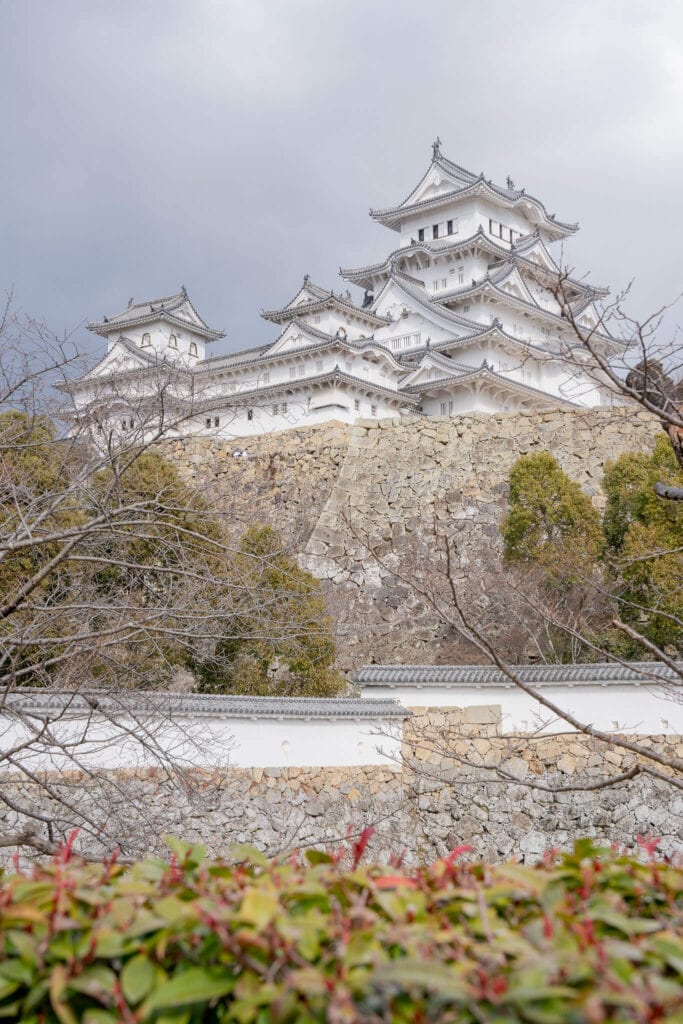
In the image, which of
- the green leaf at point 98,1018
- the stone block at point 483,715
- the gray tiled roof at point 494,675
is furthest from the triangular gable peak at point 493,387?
the green leaf at point 98,1018

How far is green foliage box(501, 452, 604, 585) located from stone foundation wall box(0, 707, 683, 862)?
5.01 meters

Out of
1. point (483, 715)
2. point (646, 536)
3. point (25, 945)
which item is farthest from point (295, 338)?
point (25, 945)

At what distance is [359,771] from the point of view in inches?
450

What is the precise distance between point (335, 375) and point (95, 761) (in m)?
15.8

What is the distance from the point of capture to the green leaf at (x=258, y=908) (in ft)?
5.41

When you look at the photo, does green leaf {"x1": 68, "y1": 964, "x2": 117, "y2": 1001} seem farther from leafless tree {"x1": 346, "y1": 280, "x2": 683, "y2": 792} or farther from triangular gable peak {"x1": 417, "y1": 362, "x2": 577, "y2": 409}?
triangular gable peak {"x1": 417, "y1": 362, "x2": 577, "y2": 409}

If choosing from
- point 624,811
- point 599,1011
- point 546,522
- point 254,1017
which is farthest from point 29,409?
point 546,522

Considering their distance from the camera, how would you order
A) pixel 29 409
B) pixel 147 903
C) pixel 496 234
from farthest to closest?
1. pixel 496 234
2. pixel 29 409
3. pixel 147 903

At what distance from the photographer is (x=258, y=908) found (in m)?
1.68

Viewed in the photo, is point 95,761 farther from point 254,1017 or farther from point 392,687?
point 254,1017

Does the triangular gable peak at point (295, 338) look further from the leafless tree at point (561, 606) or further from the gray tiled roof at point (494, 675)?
the gray tiled roof at point (494, 675)

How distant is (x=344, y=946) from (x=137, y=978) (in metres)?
0.36

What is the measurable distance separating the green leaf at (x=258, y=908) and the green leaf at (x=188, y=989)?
0.34ft

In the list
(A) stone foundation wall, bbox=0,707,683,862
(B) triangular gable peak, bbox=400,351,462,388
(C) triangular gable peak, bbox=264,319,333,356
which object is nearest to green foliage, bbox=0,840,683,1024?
(A) stone foundation wall, bbox=0,707,683,862
